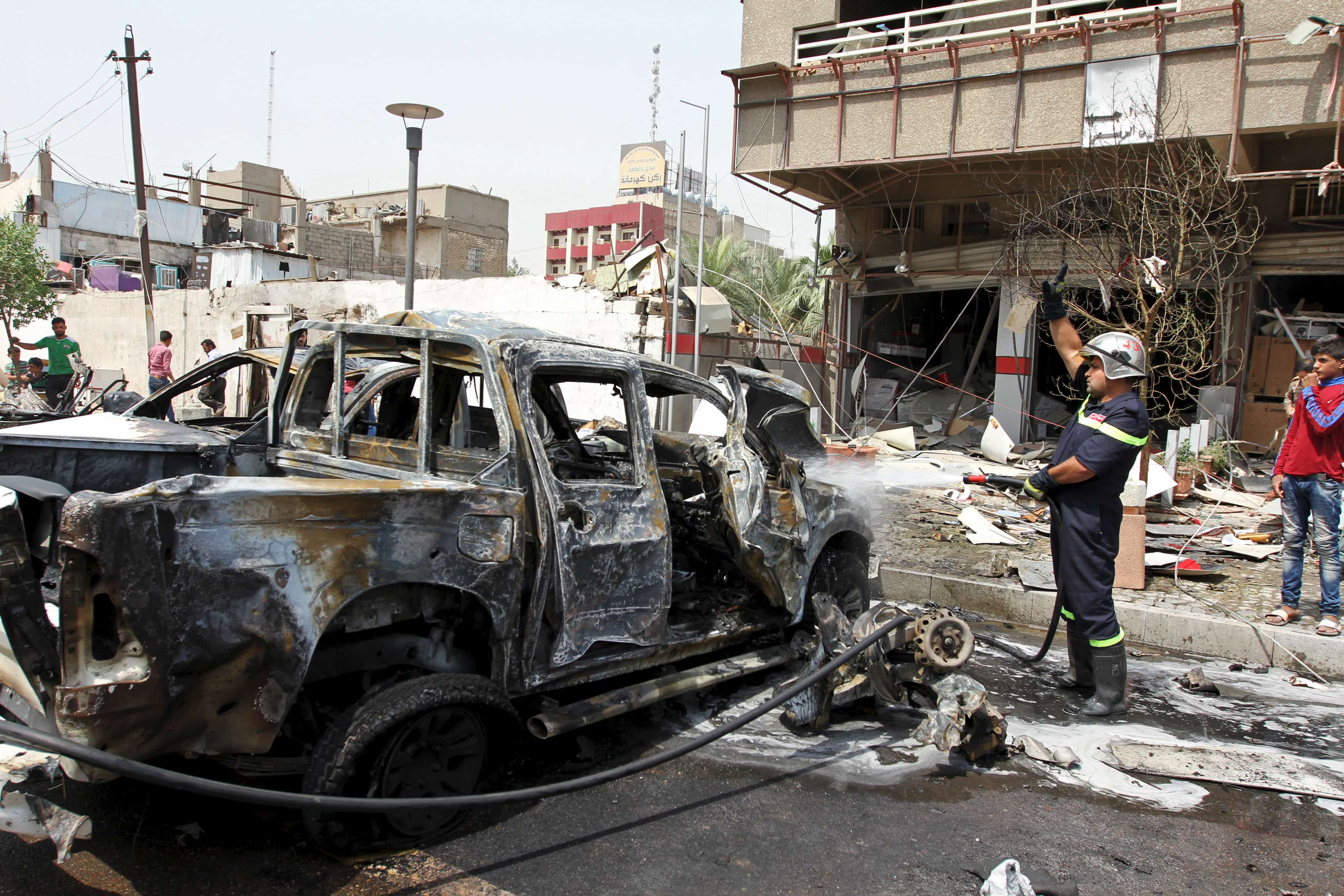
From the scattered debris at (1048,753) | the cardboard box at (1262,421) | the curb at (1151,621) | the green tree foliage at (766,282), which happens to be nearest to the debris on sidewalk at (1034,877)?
the scattered debris at (1048,753)

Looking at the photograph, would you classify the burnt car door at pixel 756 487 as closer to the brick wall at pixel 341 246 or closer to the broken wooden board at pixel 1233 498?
the broken wooden board at pixel 1233 498

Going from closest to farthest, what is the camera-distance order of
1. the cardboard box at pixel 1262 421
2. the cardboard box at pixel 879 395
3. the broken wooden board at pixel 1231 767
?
the broken wooden board at pixel 1231 767 → the cardboard box at pixel 1262 421 → the cardboard box at pixel 879 395

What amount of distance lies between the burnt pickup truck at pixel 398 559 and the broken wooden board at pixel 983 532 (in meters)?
3.20

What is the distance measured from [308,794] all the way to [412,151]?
26.4 ft

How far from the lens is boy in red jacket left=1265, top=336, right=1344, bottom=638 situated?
6.03 meters

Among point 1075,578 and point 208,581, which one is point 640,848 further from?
point 1075,578

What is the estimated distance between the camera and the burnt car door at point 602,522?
3590 mm

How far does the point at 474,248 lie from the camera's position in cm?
3862

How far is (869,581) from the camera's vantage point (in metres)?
6.05

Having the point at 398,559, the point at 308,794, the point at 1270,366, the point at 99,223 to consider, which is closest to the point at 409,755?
the point at 308,794

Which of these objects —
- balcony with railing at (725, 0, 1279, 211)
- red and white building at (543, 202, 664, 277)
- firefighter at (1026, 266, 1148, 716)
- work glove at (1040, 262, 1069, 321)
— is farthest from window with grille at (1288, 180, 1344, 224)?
red and white building at (543, 202, 664, 277)

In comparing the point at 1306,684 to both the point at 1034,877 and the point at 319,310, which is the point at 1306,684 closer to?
the point at 1034,877

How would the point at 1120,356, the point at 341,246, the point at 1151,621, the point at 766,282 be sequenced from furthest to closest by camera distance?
the point at 341,246 < the point at 766,282 < the point at 1151,621 < the point at 1120,356

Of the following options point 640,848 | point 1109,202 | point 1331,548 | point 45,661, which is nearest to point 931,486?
point 1331,548
